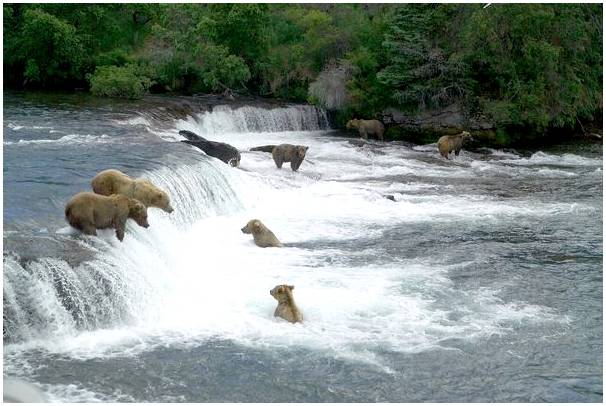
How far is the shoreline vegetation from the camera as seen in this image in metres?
26.6

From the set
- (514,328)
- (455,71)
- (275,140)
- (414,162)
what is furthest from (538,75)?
(514,328)

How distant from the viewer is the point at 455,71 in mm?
27484

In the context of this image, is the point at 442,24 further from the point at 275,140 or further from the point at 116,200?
the point at 116,200

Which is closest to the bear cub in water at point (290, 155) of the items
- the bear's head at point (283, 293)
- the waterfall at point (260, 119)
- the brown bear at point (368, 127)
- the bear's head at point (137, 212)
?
the waterfall at point (260, 119)

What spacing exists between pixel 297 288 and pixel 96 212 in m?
2.81

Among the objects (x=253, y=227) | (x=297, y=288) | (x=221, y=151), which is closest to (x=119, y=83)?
(x=221, y=151)

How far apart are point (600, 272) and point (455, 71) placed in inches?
658

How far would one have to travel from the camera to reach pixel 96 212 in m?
9.83

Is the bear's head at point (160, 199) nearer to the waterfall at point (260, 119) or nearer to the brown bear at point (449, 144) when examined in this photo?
the brown bear at point (449, 144)

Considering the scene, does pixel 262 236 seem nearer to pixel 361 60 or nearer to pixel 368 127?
pixel 368 127

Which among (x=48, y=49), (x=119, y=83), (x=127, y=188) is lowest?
(x=119, y=83)

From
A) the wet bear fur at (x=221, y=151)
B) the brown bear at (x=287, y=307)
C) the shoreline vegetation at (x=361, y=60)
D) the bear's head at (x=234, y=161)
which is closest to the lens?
the brown bear at (x=287, y=307)

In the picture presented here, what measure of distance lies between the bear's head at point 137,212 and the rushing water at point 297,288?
368 mm

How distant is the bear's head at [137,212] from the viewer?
405 inches
